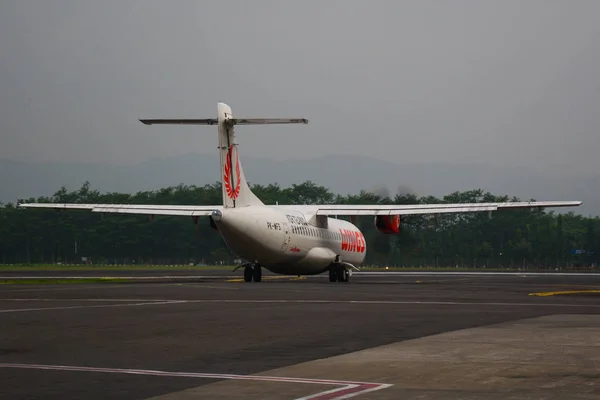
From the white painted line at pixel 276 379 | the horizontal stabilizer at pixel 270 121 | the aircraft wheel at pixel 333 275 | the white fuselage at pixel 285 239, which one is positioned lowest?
the white painted line at pixel 276 379

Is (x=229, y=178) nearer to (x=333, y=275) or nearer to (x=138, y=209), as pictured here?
(x=138, y=209)

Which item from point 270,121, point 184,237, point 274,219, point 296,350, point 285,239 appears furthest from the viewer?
point 184,237

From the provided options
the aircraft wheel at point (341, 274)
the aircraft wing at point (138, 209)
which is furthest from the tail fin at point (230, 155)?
the aircraft wheel at point (341, 274)

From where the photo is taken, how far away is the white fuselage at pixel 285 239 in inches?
1709

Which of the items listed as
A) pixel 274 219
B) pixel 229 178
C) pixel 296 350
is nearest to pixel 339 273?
pixel 274 219

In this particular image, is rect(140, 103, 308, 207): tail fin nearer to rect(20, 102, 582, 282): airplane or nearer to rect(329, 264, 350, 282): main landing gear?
rect(20, 102, 582, 282): airplane

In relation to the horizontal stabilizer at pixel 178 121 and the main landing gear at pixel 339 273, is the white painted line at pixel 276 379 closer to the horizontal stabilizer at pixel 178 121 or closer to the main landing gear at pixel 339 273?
the horizontal stabilizer at pixel 178 121

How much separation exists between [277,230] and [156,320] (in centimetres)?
2569

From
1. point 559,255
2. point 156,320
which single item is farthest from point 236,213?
point 559,255

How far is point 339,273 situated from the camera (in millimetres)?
53219

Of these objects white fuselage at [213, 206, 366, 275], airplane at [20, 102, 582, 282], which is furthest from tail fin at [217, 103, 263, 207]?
white fuselage at [213, 206, 366, 275]

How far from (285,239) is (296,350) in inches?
1270

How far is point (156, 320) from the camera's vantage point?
2061 cm

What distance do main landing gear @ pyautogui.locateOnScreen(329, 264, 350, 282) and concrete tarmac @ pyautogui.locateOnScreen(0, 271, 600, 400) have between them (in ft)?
85.9
